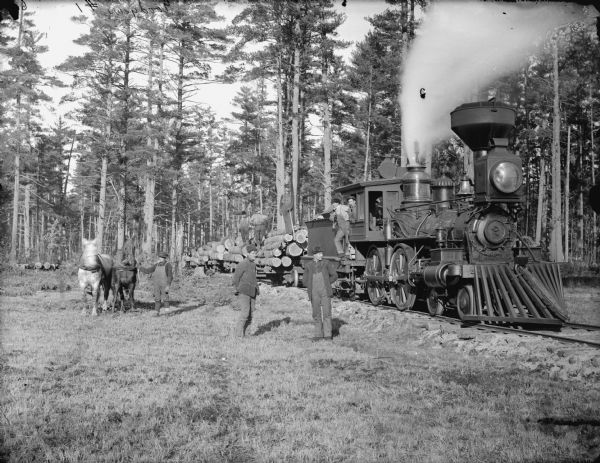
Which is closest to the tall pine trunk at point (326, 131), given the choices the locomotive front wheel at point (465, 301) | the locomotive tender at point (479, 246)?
the locomotive tender at point (479, 246)

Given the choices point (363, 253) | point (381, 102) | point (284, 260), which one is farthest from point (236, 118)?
point (363, 253)

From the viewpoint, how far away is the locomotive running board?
1030 cm

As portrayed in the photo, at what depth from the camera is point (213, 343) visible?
966 centimetres

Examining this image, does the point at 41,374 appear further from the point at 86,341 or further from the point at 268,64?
the point at 268,64

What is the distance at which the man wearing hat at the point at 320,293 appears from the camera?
10242 millimetres

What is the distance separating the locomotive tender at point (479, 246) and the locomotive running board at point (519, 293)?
0.02 m

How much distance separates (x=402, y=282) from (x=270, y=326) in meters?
3.99

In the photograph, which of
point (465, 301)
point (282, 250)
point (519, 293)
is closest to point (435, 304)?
point (465, 301)

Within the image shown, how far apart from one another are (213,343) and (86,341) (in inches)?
84.0

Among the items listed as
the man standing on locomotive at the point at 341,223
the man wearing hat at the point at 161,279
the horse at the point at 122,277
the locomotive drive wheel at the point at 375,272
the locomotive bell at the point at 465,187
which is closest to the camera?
the locomotive bell at the point at 465,187

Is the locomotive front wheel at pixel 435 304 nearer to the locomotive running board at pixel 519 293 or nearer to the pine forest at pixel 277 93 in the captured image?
the locomotive running board at pixel 519 293

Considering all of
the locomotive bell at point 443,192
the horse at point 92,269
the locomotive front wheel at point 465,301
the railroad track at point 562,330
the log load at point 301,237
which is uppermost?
the locomotive bell at point 443,192

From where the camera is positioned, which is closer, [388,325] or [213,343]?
[213,343]

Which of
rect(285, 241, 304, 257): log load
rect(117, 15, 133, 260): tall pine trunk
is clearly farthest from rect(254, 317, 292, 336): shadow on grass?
rect(117, 15, 133, 260): tall pine trunk
